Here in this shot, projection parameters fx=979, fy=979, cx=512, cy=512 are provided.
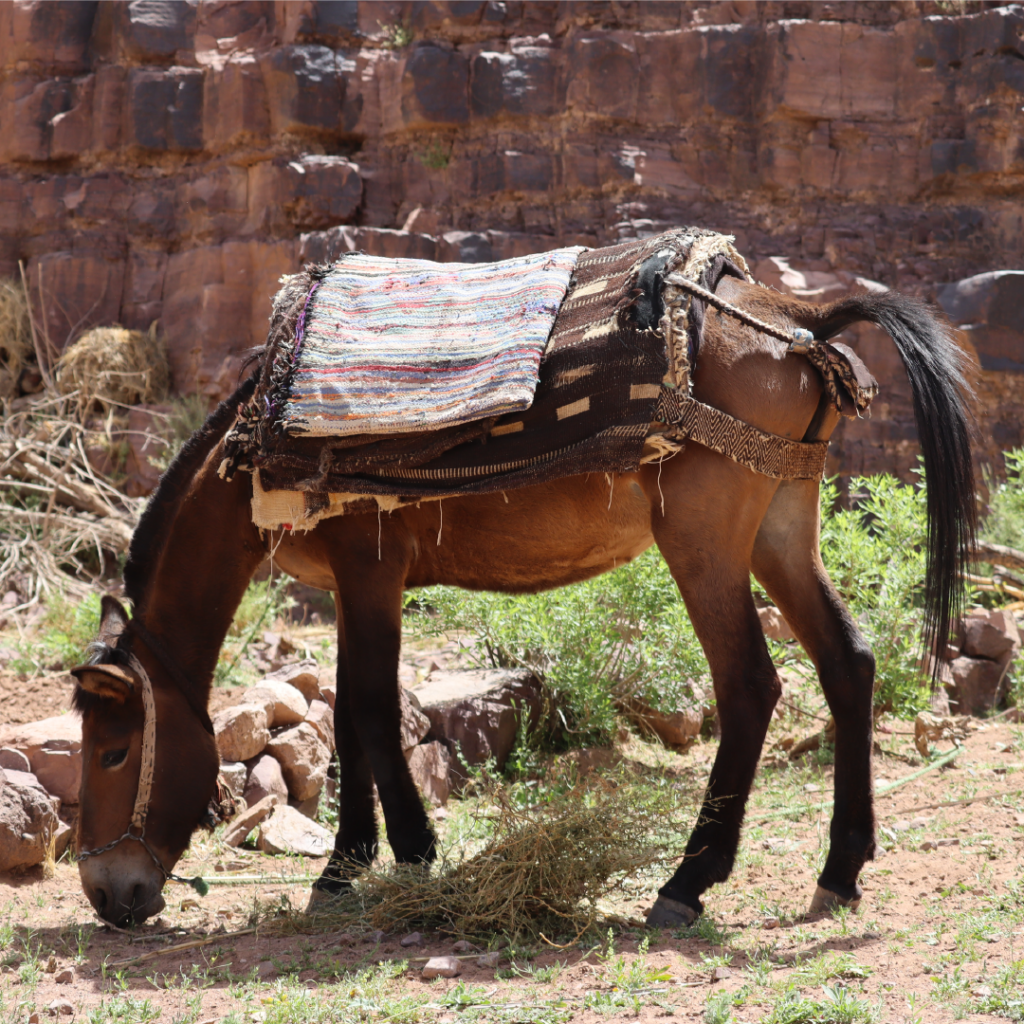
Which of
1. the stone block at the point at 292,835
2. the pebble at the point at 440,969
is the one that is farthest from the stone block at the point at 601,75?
the pebble at the point at 440,969

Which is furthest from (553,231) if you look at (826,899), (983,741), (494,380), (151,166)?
(826,899)

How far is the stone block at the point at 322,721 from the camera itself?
5238 mm

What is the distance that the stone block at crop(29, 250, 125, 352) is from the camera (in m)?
12.4

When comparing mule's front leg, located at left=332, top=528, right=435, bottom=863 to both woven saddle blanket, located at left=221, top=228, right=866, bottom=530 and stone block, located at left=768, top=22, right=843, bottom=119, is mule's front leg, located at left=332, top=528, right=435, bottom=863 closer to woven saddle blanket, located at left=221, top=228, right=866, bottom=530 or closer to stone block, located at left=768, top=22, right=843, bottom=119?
woven saddle blanket, located at left=221, top=228, right=866, bottom=530

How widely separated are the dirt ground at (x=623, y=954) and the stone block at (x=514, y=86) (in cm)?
974

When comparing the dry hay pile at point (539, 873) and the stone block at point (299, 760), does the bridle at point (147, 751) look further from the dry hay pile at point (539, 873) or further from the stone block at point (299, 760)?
the stone block at point (299, 760)

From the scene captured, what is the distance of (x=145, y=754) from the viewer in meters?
3.48

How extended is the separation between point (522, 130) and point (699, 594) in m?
9.88

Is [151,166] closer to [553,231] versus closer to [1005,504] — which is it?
[553,231]

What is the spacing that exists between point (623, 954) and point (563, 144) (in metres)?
10.5

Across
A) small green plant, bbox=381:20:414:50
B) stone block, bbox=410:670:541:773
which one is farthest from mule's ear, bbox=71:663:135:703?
small green plant, bbox=381:20:414:50

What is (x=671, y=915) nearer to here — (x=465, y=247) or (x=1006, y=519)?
(x=1006, y=519)

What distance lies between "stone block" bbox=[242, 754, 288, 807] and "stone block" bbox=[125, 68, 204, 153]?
32.6 feet

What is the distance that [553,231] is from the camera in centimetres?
1159
